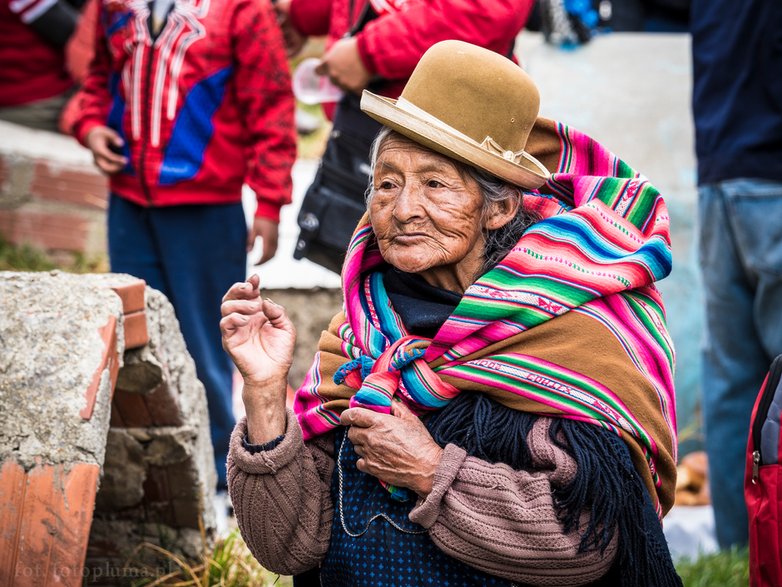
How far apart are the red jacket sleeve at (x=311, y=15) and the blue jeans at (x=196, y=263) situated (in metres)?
0.89

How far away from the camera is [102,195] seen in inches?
245

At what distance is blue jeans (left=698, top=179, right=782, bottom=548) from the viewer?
3.78 metres

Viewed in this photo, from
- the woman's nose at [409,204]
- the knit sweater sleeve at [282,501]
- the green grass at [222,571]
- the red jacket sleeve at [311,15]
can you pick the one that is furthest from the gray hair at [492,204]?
the red jacket sleeve at [311,15]

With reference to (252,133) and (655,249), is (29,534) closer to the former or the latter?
(655,249)

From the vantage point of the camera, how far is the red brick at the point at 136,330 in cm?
273

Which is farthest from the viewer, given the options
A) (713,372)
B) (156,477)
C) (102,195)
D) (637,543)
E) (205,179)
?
(102,195)

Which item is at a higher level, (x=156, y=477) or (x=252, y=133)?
(x=252, y=133)

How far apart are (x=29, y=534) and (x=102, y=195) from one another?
422cm

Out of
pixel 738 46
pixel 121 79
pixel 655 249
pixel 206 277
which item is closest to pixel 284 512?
pixel 655 249

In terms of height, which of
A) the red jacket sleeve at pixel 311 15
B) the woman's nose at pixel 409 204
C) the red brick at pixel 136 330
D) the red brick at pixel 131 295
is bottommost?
the red brick at pixel 136 330

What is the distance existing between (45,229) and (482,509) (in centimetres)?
469

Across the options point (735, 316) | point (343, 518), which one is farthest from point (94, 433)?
point (735, 316)

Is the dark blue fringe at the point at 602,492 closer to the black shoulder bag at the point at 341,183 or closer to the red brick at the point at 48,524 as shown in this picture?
→ the red brick at the point at 48,524

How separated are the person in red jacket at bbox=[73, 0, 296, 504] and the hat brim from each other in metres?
1.67
